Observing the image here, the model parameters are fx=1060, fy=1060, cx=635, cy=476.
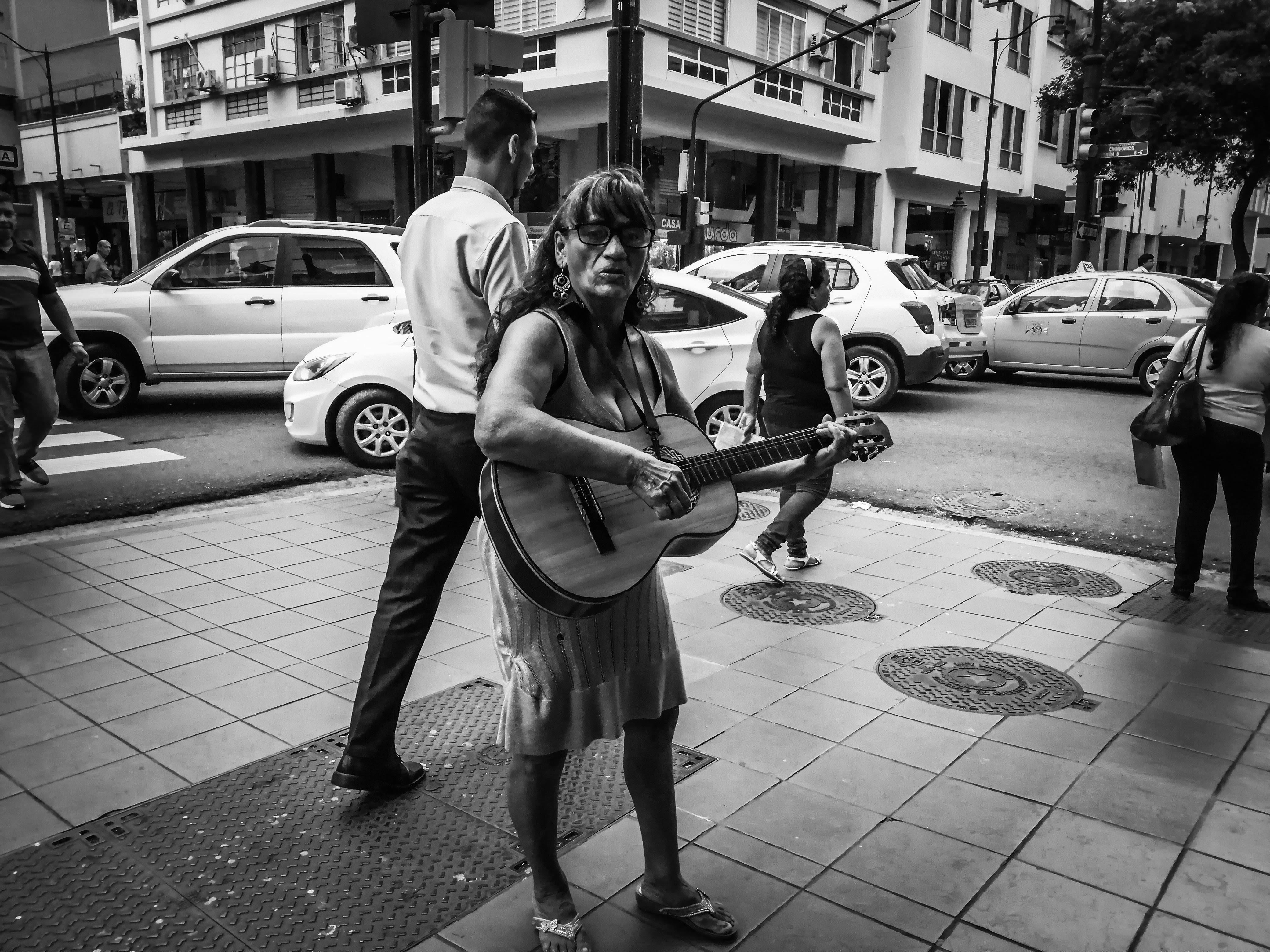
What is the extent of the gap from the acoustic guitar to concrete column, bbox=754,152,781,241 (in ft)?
86.4

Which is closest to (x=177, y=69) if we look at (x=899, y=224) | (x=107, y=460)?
(x=899, y=224)

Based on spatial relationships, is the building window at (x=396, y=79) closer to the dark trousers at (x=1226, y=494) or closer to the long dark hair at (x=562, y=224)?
the dark trousers at (x=1226, y=494)

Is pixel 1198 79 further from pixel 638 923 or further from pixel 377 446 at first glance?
pixel 638 923

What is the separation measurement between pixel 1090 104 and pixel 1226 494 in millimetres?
15791

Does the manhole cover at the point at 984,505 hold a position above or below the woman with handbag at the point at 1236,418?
below

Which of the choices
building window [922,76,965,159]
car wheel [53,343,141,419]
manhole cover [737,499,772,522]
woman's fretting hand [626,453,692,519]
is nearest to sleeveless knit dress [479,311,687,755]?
woman's fretting hand [626,453,692,519]

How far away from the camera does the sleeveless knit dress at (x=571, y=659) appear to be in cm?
245

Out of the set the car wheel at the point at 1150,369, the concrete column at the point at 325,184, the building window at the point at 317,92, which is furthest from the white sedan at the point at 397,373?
the concrete column at the point at 325,184

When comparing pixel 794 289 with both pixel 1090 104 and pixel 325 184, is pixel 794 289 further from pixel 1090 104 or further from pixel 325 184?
pixel 325 184

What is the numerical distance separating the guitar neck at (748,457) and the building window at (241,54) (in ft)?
101

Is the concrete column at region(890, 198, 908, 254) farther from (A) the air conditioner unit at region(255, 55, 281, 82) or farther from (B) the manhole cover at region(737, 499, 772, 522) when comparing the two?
(B) the manhole cover at region(737, 499, 772, 522)

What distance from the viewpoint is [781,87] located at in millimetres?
26719

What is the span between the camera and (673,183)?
2692 cm

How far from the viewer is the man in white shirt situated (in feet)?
10.4
